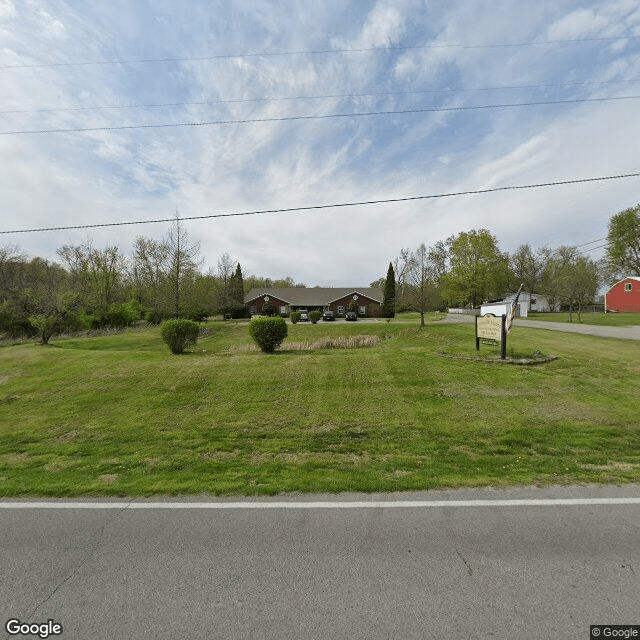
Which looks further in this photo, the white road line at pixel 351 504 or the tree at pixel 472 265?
the tree at pixel 472 265

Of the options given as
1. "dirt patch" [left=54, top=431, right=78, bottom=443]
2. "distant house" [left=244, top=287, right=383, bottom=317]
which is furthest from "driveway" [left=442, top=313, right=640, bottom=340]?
"distant house" [left=244, top=287, right=383, bottom=317]

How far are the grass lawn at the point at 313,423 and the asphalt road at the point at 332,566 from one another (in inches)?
18.5

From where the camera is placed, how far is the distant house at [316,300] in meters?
54.1

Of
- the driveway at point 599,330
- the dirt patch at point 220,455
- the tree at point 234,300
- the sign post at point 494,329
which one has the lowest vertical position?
the dirt patch at point 220,455

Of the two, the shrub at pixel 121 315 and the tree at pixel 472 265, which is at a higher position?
the tree at pixel 472 265

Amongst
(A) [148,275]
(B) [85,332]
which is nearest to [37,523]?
(B) [85,332]

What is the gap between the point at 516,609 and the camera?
221 cm

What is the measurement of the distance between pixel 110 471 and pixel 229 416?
2.32 meters

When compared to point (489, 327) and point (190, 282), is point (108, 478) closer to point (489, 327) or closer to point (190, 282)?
point (489, 327)

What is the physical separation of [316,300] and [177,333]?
44041 mm

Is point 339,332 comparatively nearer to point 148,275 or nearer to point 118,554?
point 118,554

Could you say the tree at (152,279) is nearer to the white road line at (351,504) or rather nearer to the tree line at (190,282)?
the tree line at (190,282)

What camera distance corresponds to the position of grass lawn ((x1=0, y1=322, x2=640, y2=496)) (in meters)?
4.19

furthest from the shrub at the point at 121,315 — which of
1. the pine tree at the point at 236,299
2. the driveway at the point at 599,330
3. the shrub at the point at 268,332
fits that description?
the driveway at the point at 599,330
